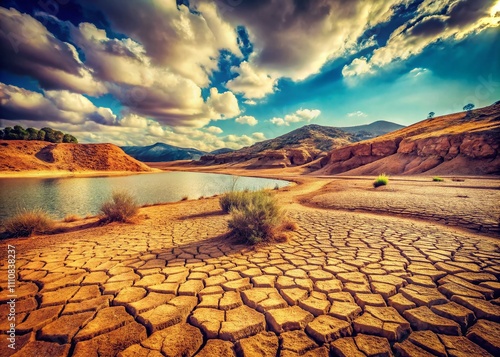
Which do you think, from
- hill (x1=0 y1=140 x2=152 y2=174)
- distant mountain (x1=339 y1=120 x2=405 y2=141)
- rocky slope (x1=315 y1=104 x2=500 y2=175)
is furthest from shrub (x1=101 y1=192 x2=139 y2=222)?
distant mountain (x1=339 y1=120 x2=405 y2=141)

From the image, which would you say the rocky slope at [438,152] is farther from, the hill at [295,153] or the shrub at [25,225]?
the shrub at [25,225]

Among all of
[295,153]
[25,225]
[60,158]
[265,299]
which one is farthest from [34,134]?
[265,299]

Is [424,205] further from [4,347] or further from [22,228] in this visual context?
[22,228]

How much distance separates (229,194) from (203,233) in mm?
2754

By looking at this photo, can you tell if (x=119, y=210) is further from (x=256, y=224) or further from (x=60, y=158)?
(x=60, y=158)

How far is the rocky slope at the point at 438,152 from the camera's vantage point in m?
18.6

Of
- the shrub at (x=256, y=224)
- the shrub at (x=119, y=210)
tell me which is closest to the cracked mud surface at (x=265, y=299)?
the shrub at (x=256, y=224)

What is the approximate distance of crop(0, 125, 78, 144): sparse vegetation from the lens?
4612 centimetres

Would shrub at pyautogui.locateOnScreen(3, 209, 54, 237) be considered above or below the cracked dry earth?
above

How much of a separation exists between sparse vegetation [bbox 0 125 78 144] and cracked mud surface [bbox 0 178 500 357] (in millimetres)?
63177

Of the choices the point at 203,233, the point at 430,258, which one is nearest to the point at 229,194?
the point at 203,233

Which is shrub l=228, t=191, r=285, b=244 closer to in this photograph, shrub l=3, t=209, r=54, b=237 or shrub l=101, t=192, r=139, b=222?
shrub l=101, t=192, r=139, b=222

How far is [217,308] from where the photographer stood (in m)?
2.12

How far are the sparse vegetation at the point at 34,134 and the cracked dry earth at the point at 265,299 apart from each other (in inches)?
2509
